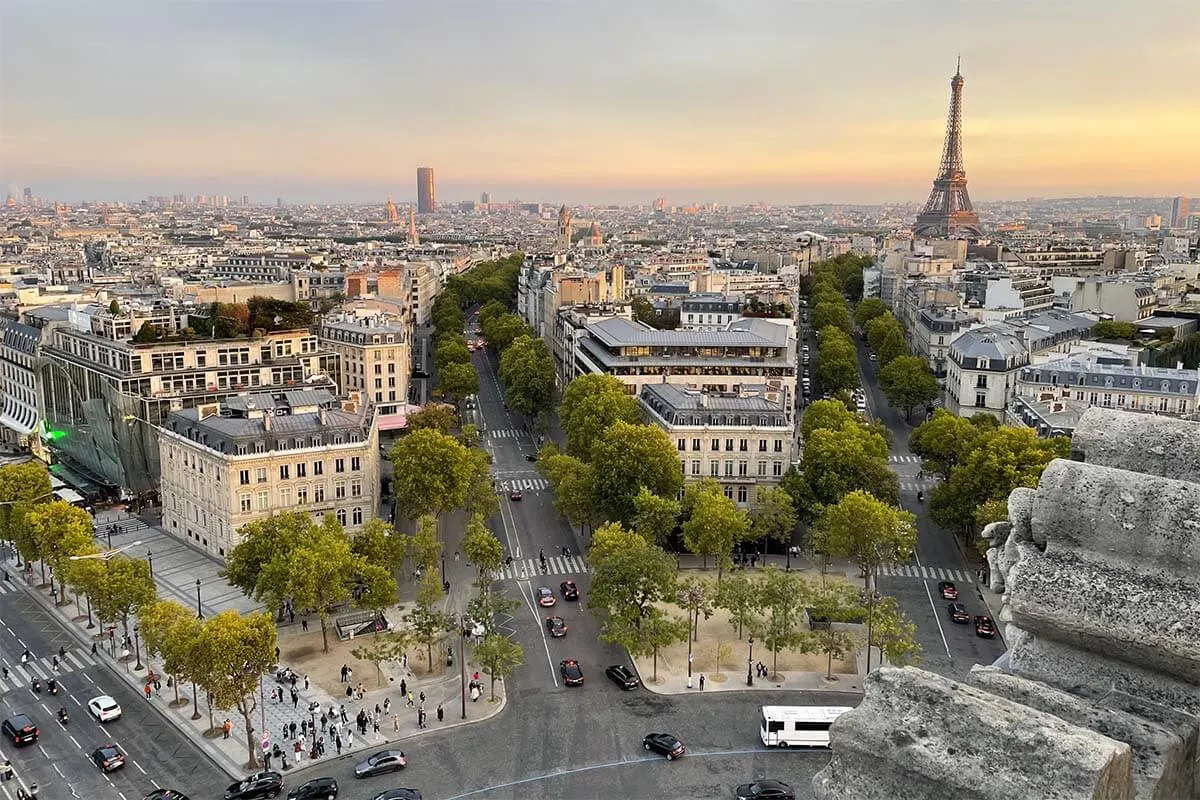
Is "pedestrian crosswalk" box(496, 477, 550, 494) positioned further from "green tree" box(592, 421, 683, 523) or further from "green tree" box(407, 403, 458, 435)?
"green tree" box(592, 421, 683, 523)

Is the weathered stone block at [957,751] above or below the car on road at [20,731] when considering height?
above

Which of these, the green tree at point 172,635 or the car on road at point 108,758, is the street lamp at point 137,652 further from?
the car on road at point 108,758

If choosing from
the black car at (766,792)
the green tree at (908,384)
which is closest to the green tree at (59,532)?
the black car at (766,792)

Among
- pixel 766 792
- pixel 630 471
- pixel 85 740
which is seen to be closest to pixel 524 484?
pixel 630 471

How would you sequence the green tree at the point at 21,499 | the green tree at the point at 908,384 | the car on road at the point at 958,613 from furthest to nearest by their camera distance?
the green tree at the point at 908,384
the green tree at the point at 21,499
the car on road at the point at 958,613

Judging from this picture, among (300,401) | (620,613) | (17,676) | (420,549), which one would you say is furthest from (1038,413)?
(17,676)
